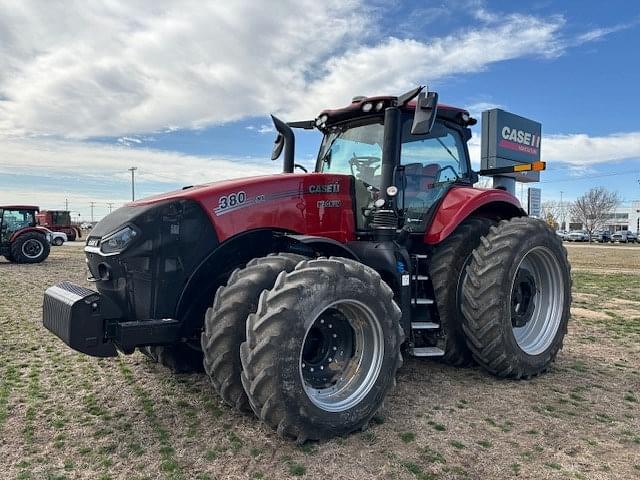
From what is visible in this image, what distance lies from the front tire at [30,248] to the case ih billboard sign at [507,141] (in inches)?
673

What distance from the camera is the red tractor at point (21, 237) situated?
1864cm

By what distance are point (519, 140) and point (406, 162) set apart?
3.41 metres

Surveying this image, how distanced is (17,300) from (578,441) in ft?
31.2

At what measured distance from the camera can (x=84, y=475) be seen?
306 centimetres

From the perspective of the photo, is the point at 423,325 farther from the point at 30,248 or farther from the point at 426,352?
the point at 30,248

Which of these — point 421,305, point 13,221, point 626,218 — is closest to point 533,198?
point 421,305

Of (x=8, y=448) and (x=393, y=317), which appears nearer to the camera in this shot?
(x=8, y=448)

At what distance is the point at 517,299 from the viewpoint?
210 inches

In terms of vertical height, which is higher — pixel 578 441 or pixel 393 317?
pixel 393 317

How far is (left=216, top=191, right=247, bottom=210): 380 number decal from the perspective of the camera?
4.00 metres

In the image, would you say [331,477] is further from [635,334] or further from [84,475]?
[635,334]

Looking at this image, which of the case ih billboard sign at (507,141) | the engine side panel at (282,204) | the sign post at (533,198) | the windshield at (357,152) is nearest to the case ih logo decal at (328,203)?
the engine side panel at (282,204)

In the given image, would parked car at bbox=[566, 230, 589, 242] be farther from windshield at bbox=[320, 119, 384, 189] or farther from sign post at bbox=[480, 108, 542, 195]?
windshield at bbox=[320, 119, 384, 189]

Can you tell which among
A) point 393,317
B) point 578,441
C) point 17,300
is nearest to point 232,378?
point 393,317
